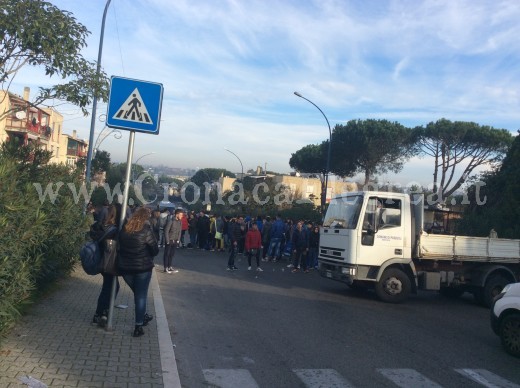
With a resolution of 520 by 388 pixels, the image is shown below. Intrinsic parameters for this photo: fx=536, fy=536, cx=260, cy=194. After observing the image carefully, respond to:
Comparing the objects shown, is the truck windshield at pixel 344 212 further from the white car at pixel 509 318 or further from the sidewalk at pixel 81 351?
the sidewalk at pixel 81 351

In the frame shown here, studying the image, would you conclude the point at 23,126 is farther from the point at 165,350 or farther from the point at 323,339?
the point at 165,350

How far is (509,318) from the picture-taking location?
7.89 meters

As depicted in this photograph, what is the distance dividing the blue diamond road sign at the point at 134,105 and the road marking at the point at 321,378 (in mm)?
3662

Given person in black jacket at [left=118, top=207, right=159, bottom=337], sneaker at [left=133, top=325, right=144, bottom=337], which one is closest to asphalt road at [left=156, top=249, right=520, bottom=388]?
sneaker at [left=133, top=325, right=144, bottom=337]

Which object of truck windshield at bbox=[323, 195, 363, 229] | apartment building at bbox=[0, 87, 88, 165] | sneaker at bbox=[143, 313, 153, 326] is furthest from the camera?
apartment building at bbox=[0, 87, 88, 165]

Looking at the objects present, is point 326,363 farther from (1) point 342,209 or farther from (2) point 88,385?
(1) point 342,209

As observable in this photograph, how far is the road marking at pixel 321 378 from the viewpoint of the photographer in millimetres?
5766

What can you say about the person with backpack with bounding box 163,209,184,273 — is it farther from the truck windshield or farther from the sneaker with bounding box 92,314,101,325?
the sneaker with bounding box 92,314,101,325

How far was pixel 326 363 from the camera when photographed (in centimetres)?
659

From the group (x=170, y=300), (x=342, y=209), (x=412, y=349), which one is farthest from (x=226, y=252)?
(x=412, y=349)

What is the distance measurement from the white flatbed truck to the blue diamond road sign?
6.10m

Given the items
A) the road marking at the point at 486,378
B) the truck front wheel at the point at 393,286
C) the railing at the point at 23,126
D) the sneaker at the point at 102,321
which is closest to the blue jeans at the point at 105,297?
the sneaker at the point at 102,321

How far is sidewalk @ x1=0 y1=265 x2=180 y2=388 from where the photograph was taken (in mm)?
5195

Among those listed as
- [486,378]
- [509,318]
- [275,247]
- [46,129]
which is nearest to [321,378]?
[486,378]
